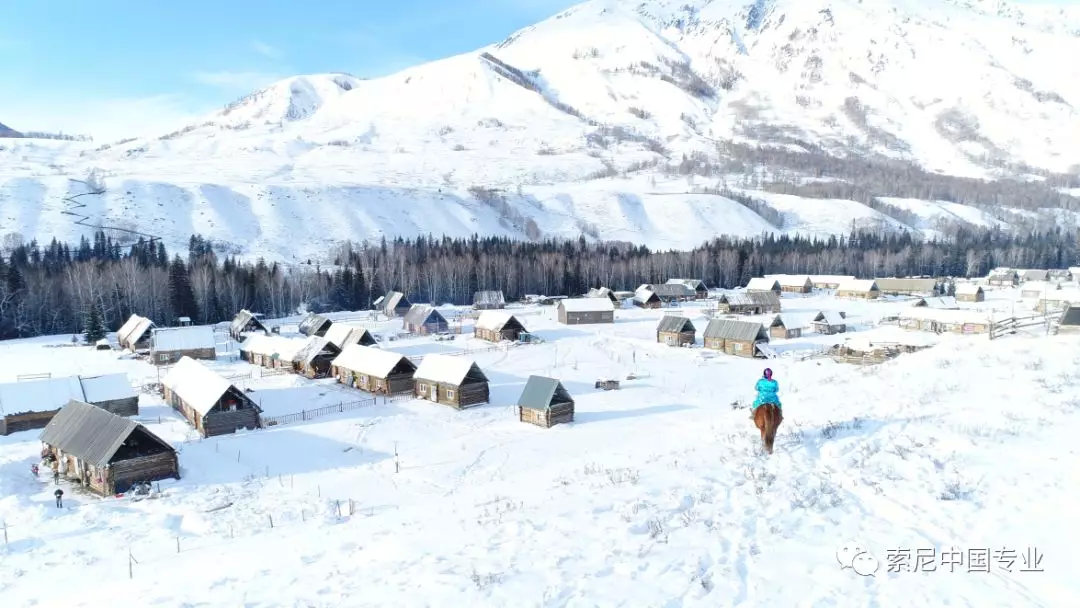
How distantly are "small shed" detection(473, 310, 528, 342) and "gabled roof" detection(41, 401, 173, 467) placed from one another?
41.2m

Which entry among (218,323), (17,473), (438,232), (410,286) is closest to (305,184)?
(438,232)

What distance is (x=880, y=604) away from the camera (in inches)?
356

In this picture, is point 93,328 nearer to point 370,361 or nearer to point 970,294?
point 370,361

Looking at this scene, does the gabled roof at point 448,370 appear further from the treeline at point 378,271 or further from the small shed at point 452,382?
the treeline at point 378,271

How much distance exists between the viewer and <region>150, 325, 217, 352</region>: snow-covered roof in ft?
183

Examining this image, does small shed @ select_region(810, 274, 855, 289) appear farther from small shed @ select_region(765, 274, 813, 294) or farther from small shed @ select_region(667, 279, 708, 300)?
small shed @ select_region(667, 279, 708, 300)

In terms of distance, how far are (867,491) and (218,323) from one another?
90.9 m

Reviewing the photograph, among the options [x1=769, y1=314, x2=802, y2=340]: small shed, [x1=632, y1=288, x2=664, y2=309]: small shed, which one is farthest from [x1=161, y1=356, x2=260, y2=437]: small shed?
[x1=632, y1=288, x2=664, y2=309]: small shed

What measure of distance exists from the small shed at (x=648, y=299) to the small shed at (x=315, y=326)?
5193cm

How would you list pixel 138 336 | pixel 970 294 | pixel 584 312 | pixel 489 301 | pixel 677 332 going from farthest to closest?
pixel 489 301
pixel 970 294
pixel 584 312
pixel 677 332
pixel 138 336

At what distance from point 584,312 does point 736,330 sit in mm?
25705

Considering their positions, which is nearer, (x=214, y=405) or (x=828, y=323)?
(x=214, y=405)

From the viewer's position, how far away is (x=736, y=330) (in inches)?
2384

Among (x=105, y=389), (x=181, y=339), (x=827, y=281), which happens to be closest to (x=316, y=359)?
(x=105, y=389)
